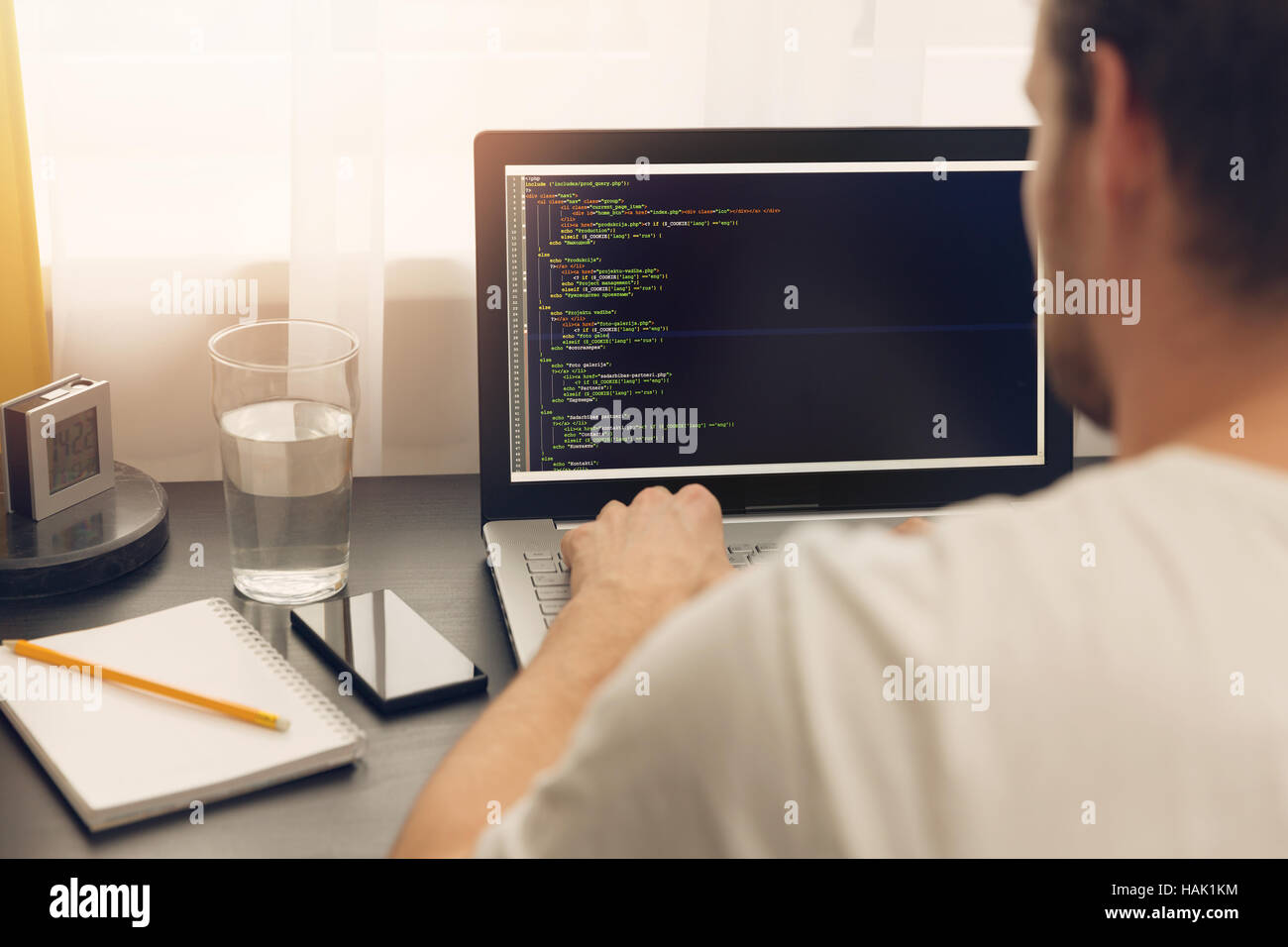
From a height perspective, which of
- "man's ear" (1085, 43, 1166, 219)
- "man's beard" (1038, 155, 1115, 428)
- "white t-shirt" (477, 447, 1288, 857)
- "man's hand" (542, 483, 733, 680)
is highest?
"man's ear" (1085, 43, 1166, 219)

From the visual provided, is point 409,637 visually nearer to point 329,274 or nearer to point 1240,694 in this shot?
point 329,274

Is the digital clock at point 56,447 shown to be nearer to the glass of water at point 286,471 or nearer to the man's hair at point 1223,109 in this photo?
the glass of water at point 286,471

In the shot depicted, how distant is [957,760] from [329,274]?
103cm

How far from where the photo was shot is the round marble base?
100 centimetres

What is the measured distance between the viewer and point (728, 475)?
1.15 metres

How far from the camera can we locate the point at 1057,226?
23.0 inches

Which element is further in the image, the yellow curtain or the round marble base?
the yellow curtain

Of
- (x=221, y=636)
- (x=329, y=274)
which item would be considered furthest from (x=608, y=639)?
(x=329, y=274)

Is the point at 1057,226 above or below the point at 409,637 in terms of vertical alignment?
above

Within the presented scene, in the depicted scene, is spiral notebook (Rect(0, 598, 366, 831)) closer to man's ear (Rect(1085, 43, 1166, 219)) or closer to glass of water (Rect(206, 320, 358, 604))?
glass of water (Rect(206, 320, 358, 604))

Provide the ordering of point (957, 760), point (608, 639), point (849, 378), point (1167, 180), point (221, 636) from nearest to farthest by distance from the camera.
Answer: point (957, 760) < point (1167, 180) < point (608, 639) < point (221, 636) < point (849, 378)

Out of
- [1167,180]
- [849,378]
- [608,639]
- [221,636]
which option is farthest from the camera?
[849,378]

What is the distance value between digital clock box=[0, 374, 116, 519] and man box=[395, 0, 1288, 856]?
710 millimetres

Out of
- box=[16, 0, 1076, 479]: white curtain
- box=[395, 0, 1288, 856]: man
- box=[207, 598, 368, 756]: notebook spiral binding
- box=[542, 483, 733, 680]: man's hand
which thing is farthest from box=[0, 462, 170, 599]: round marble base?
box=[395, 0, 1288, 856]: man
